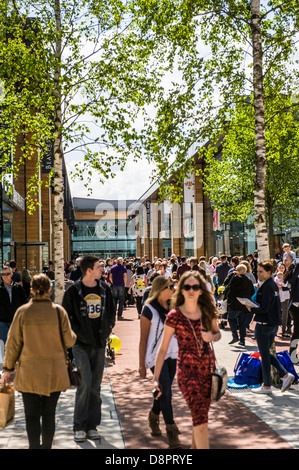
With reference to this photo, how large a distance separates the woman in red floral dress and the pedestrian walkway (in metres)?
1.20

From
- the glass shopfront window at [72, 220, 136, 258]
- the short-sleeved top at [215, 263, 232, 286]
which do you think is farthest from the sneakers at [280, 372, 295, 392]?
the glass shopfront window at [72, 220, 136, 258]

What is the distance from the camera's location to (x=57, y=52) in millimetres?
13688

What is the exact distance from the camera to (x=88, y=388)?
6.37 metres

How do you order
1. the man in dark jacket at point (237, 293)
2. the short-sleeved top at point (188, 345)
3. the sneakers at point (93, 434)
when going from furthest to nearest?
the man in dark jacket at point (237, 293) < the sneakers at point (93, 434) < the short-sleeved top at point (188, 345)

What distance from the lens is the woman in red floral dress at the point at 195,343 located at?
16.0 ft

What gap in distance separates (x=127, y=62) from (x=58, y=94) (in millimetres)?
2261

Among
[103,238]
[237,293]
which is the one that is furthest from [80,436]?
[103,238]

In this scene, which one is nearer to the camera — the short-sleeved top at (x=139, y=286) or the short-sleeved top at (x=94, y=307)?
the short-sleeved top at (x=94, y=307)

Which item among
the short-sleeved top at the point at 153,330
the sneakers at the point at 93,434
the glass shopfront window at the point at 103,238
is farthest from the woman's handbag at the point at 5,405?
the glass shopfront window at the point at 103,238

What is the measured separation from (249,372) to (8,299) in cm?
428

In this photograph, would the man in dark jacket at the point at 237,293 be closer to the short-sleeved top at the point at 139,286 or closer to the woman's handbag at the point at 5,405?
the short-sleeved top at the point at 139,286

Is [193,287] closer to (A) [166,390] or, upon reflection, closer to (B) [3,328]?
(A) [166,390]

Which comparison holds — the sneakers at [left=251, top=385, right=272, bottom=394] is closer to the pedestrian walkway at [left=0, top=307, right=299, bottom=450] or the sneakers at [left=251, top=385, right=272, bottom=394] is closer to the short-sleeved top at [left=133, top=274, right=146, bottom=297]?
the pedestrian walkway at [left=0, top=307, right=299, bottom=450]
